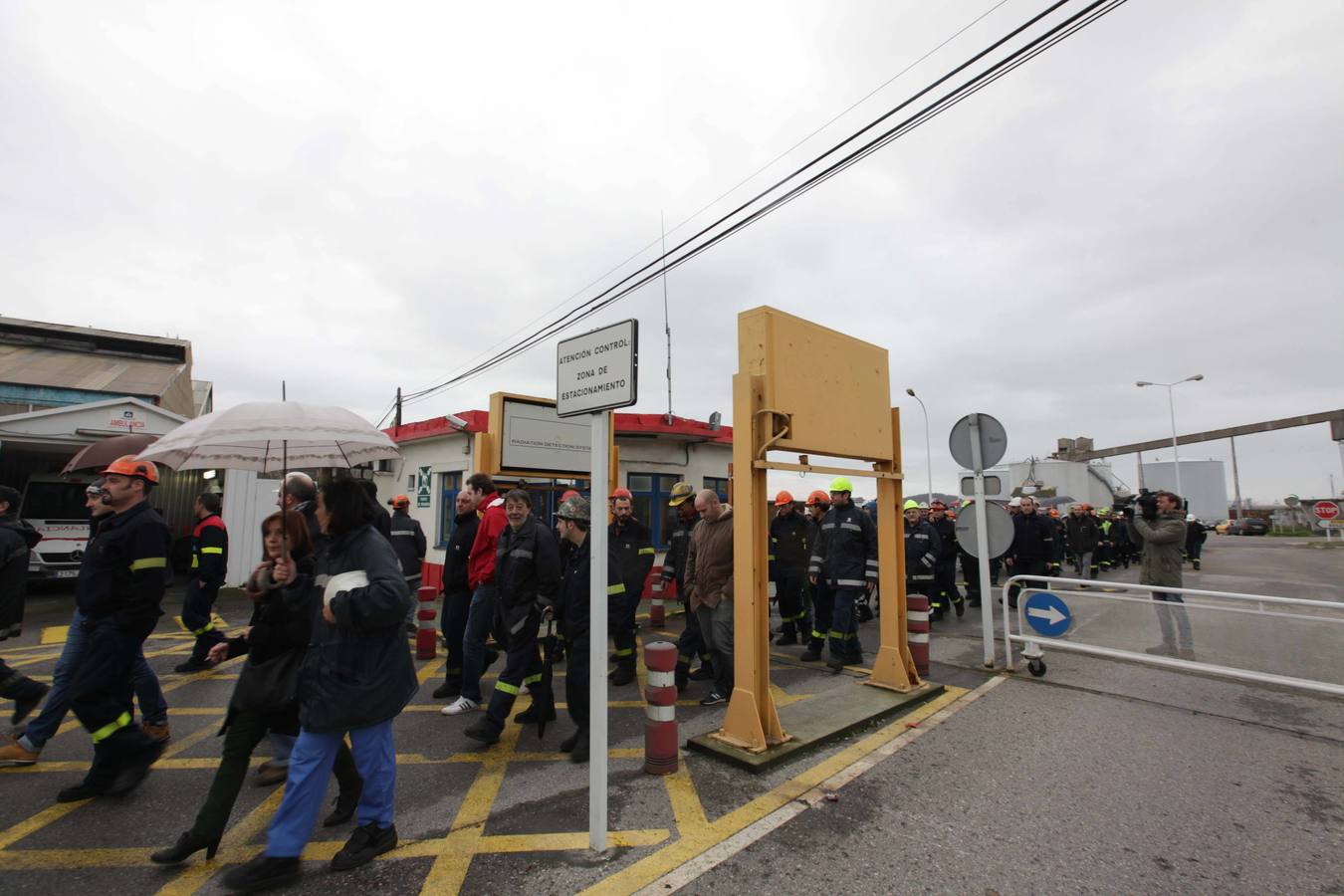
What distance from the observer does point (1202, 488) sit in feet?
136

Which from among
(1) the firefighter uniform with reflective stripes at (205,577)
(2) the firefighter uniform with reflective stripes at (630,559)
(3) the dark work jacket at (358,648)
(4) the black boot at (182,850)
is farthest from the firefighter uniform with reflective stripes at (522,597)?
(1) the firefighter uniform with reflective stripes at (205,577)

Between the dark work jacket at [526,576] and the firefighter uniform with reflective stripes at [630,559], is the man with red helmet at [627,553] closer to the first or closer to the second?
the firefighter uniform with reflective stripes at [630,559]

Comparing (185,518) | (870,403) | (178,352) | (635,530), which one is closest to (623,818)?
(635,530)

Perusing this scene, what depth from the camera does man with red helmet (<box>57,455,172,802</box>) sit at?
3.52 meters

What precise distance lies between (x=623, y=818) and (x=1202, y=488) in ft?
173

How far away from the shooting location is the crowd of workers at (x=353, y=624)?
2840mm

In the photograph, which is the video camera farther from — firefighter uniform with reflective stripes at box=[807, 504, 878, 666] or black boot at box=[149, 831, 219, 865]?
black boot at box=[149, 831, 219, 865]

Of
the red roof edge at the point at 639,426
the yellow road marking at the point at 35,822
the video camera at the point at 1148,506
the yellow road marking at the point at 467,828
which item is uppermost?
the red roof edge at the point at 639,426

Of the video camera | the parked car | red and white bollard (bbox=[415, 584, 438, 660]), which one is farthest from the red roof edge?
the parked car

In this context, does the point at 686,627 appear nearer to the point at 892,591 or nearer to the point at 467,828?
the point at 892,591

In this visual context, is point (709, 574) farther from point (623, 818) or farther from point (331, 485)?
point (331, 485)

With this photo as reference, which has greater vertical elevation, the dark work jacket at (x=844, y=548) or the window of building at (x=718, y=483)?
the window of building at (x=718, y=483)

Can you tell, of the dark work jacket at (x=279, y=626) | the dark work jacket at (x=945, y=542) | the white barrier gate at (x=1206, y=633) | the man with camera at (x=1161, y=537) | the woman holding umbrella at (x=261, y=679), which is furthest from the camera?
the dark work jacket at (x=945, y=542)

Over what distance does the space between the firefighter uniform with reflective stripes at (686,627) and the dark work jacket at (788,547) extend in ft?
3.94
